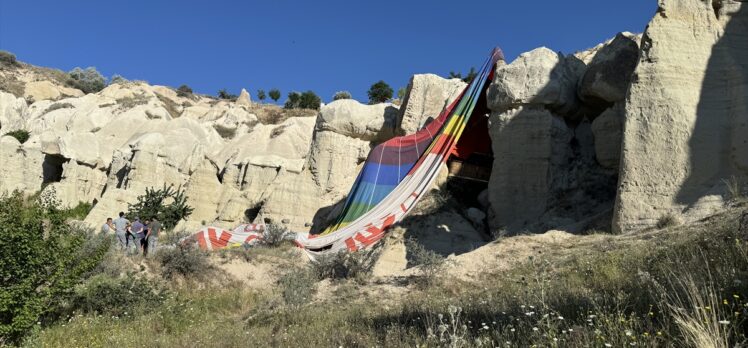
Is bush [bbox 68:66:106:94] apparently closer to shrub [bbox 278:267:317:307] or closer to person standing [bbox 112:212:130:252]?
person standing [bbox 112:212:130:252]

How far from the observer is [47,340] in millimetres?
6262

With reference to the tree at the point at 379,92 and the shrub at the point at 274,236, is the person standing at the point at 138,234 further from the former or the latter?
the tree at the point at 379,92

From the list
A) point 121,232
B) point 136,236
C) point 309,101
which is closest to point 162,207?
point 121,232

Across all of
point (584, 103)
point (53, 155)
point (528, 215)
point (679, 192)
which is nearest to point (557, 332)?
point (679, 192)

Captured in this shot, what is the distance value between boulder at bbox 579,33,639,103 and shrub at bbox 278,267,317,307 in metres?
8.10

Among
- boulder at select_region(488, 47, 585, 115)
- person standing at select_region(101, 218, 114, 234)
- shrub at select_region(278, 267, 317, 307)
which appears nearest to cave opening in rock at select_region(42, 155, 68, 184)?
person standing at select_region(101, 218, 114, 234)

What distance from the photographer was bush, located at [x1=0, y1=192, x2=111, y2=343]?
5789 mm

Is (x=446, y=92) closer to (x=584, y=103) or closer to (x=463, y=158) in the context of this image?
(x=463, y=158)

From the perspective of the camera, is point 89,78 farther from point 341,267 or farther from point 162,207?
point 341,267

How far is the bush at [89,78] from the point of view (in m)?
55.7

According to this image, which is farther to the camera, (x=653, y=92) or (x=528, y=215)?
(x=528, y=215)

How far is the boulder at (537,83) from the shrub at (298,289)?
7.18 metres

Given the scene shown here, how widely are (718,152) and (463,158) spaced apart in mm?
7678

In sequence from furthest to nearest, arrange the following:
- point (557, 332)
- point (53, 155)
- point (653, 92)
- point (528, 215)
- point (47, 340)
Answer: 1. point (53, 155)
2. point (528, 215)
3. point (653, 92)
4. point (47, 340)
5. point (557, 332)
